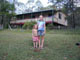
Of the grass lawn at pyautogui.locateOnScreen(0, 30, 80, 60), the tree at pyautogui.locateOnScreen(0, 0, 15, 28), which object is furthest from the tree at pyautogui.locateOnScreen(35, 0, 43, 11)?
the grass lawn at pyautogui.locateOnScreen(0, 30, 80, 60)

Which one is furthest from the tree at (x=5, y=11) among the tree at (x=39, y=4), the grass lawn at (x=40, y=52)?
the grass lawn at (x=40, y=52)

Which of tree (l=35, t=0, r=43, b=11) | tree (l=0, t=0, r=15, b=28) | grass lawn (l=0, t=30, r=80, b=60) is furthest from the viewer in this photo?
tree (l=35, t=0, r=43, b=11)

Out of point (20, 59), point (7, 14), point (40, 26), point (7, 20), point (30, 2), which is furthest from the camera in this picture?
point (30, 2)

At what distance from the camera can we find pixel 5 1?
2725 centimetres

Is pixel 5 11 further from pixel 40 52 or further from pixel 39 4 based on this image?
pixel 40 52

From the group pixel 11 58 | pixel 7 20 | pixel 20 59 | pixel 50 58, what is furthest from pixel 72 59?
pixel 7 20

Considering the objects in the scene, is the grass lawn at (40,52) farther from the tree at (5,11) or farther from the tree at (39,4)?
the tree at (39,4)

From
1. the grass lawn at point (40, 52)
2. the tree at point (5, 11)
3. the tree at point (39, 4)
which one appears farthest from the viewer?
the tree at point (39, 4)

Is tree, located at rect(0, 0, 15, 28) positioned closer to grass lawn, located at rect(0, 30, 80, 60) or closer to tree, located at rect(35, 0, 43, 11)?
tree, located at rect(35, 0, 43, 11)

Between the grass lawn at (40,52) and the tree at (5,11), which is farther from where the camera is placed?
the tree at (5,11)

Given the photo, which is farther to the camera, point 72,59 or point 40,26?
point 40,26

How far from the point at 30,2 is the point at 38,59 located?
37.4 m

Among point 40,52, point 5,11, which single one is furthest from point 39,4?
point 40,52

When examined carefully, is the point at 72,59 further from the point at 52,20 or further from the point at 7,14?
the point at 7,14
